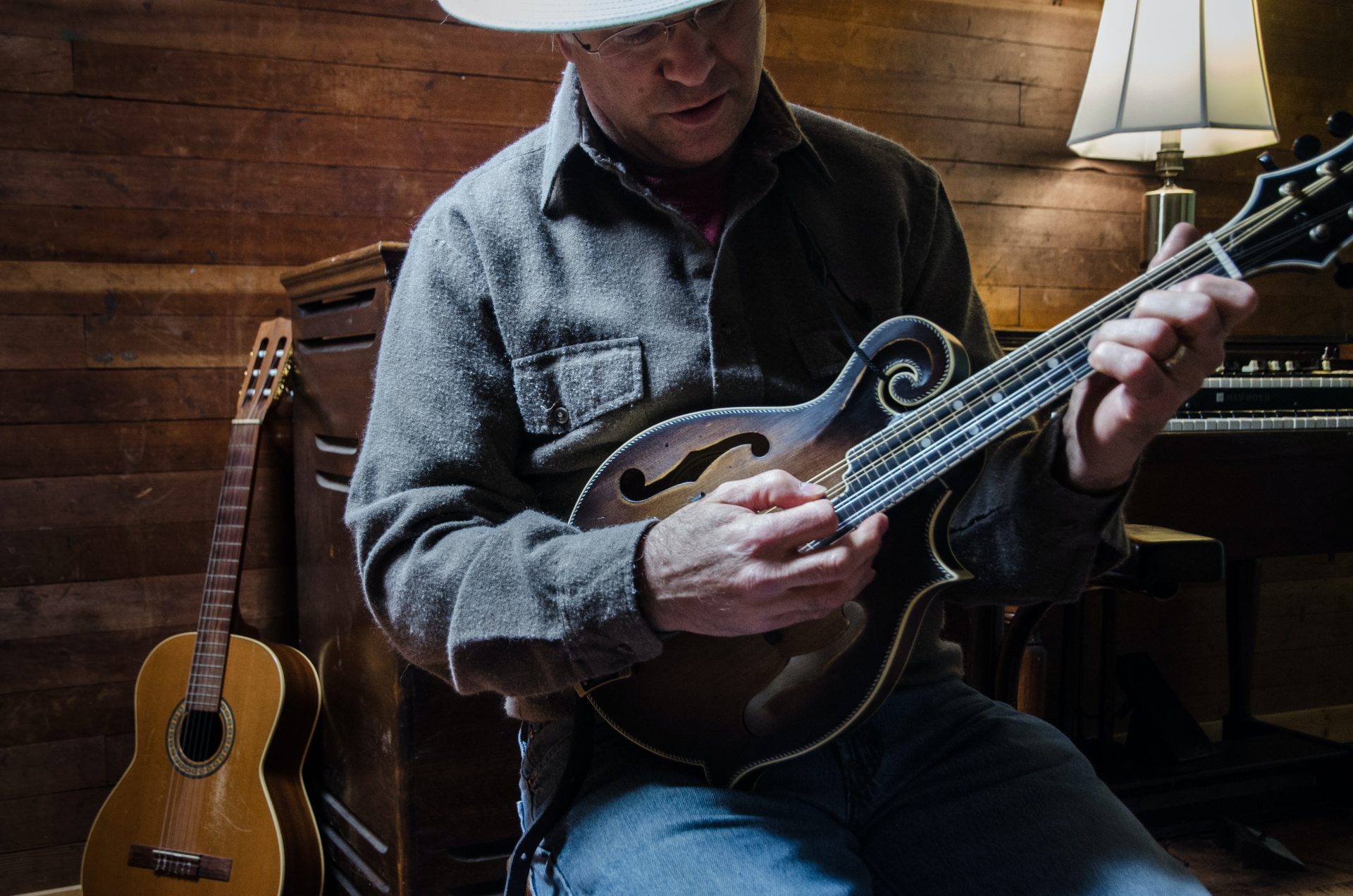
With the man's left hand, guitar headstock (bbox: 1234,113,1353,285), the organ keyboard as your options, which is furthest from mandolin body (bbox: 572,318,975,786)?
the organ keyboard

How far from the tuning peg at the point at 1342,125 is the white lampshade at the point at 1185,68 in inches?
57.2

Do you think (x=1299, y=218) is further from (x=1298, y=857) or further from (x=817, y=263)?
(x=1298, y=857)

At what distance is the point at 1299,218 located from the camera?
0.74 metres

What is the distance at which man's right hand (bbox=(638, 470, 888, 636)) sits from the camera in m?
0.77

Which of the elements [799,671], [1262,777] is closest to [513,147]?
[799,671]

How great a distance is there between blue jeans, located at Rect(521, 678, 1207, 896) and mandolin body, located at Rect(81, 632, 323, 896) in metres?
0.90

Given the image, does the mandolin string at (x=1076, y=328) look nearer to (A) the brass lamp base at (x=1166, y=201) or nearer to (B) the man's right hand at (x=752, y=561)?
(B) the man's right hand at (x=752, y=561)

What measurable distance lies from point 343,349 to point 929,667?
3.52 feet

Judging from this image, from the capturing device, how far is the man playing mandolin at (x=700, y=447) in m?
0.80

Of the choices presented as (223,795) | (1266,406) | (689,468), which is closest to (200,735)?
(223,795)

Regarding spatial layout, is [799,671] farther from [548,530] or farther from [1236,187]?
[1236,187]

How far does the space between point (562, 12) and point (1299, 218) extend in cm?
59

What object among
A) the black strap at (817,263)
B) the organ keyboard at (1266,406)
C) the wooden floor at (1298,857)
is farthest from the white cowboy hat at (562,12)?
the wooden floor at (1298,857)

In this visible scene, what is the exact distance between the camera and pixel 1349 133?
757 millimetres
